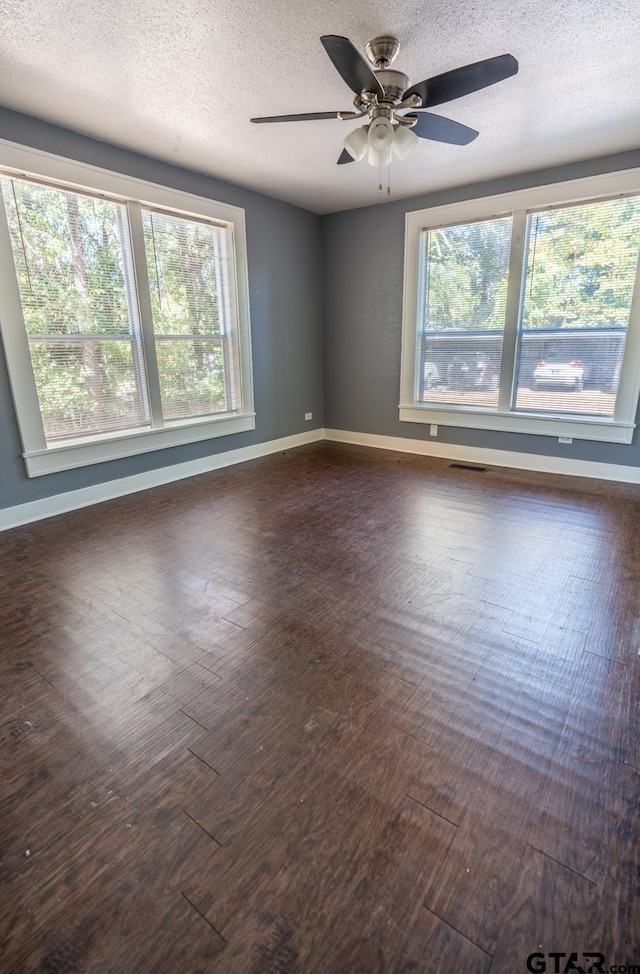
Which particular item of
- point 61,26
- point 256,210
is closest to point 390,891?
point 61,26

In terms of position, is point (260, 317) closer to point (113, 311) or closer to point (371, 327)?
point (371, 327)

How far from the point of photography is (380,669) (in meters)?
1.86

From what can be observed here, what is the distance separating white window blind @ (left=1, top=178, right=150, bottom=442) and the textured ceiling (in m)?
0.54

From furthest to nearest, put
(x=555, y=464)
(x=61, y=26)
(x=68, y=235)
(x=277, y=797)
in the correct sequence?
1. (x=555, y=464)
2. (x=68, y=235)
3. (x=61, y=26)
4. (x=277, y=797)

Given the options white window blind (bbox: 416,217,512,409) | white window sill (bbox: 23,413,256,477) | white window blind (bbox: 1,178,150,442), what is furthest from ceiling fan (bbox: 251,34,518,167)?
white window sill (bbox: 23,413,256,477)

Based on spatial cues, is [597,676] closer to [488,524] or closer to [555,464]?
A: [488,524]

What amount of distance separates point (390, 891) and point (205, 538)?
2.35 m

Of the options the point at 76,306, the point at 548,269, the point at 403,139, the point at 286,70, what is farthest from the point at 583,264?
the point at 76,306

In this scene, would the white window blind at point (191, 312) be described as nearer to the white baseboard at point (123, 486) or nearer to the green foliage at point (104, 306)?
the green foliage at point (104, 306)

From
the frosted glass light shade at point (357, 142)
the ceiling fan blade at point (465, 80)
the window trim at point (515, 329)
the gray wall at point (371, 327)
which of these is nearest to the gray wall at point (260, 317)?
the gray wall at point (371, 327)

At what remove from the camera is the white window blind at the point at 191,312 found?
404 cm

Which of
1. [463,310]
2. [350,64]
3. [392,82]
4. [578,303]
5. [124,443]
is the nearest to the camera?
[350,64]

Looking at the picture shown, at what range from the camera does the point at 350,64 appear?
6.67 ft

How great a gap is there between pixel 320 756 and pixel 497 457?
13.4ft
